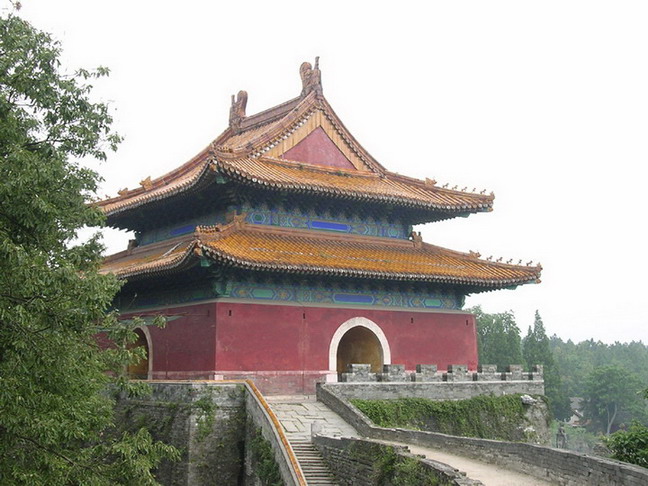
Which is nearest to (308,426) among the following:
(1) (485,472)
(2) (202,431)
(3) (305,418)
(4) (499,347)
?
(3) (305,418)

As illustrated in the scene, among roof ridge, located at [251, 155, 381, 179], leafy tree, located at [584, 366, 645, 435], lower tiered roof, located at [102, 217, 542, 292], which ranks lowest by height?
leafy tree, located at [584, 366, 645, 435]

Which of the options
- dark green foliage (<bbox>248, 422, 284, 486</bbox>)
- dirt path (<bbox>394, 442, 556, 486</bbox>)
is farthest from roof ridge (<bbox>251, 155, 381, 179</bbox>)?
dirt path (<bbox>394, 442, 556, 486</bbox>)

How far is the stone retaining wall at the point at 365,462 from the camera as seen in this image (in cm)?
1252

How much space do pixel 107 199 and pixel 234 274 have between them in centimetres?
895

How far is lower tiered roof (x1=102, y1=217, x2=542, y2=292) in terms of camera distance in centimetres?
2028

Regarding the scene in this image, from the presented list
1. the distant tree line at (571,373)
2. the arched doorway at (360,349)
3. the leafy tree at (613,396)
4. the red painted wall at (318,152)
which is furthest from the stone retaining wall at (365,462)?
the leafy tree at (613,396)

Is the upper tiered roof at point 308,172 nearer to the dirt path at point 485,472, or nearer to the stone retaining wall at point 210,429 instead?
the stone retaining wall at point 210,429

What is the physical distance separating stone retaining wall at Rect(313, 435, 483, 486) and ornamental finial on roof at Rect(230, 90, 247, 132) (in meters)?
17.3

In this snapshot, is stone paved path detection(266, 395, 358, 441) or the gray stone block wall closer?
stone paved path detection(266, 395, 358, 441)

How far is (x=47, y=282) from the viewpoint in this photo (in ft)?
36.9

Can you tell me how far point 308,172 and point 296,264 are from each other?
4.96 meters

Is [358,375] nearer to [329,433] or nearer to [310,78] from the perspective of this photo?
[329,433]

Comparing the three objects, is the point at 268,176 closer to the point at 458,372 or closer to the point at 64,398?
the point at 458,372

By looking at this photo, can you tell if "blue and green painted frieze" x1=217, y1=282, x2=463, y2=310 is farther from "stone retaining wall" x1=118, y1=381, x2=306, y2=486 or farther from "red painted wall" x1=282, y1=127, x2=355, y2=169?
"red painted wall" x1=282, y1=127, x2=355, y2=169
